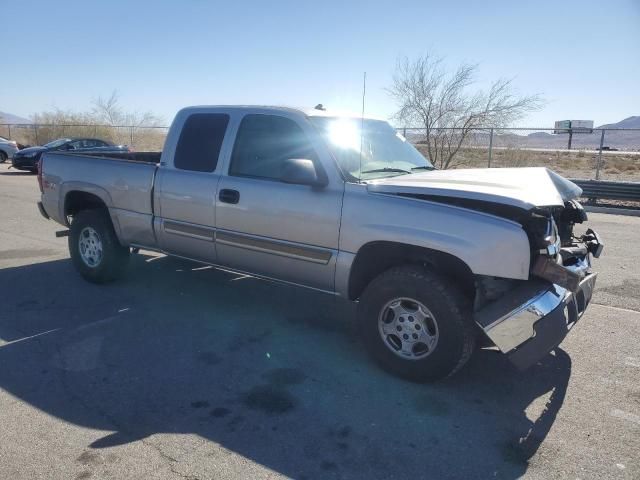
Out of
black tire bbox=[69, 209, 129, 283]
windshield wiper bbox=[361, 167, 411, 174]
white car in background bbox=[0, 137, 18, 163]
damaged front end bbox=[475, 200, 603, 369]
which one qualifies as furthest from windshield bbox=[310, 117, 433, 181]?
white car in background bbox=[0, 137, 18, 163]

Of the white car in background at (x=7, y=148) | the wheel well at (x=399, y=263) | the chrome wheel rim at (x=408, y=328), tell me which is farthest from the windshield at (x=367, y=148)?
the white car in background at (x=7, y=148)

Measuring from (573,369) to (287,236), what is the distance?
245cm

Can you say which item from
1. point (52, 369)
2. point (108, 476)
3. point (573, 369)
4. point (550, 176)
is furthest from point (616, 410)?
point (52, 369)

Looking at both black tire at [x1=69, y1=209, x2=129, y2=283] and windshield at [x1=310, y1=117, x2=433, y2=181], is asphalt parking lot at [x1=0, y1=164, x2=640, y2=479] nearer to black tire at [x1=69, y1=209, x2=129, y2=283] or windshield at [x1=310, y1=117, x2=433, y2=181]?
black tire at [x1=69, y1=209, x2=129, y2=283]

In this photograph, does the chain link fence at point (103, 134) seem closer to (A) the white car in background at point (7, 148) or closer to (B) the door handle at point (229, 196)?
(A) the white car in background at point (7, 148)

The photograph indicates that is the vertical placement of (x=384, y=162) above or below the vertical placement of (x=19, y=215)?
above

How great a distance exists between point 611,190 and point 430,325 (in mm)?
11514

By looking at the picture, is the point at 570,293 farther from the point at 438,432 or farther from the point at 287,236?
the point at 287,236

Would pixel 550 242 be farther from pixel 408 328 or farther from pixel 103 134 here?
pixel 103 134

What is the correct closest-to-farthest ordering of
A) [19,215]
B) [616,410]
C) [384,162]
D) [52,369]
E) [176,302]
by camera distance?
1. [616,410]
2. [52,369]
3. [384,162]
4. [176,302]
5. [19,215]

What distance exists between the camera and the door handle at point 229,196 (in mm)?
4512

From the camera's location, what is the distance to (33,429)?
3.08 meters

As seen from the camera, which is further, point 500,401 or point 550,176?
point 550,176

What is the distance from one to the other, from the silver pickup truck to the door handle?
0.7 inches
